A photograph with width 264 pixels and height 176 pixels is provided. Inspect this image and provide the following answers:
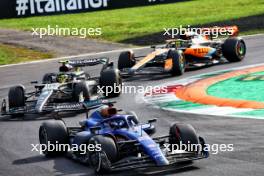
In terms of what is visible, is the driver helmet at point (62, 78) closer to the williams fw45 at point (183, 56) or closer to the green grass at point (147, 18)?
the williams fw45 at point (183, 56)

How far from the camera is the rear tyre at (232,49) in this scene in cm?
2653

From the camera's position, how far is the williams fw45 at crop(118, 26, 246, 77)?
80.5 feet

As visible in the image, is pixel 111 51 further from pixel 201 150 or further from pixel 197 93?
pixel 201 150

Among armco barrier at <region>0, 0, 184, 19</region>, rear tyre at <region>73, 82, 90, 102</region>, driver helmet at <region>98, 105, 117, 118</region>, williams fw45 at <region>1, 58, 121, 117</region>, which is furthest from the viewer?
armco barrier at <region>0, 0, 184, 19</region>

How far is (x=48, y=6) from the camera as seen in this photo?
4172 centimetres

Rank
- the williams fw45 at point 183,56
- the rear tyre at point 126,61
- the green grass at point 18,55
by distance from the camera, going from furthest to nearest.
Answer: the green grass at point 18,55, the rear tyre at point 126,61, the williams fw45 at point 183,56

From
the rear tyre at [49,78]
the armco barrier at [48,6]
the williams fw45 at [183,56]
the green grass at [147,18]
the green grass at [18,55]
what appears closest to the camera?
the rear tyre at [49,78]

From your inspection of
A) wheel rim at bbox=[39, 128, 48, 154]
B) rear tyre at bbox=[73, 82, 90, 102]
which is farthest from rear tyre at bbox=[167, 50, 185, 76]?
wheel rim at bbox=[39, 128, 48, 154]

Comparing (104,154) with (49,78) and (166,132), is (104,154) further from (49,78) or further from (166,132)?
(49,78)

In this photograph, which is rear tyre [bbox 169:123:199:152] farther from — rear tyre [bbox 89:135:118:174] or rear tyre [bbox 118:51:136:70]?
rear tyre [bbox 118:51:136:70]

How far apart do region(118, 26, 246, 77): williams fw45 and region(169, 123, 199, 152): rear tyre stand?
1135 centimetres

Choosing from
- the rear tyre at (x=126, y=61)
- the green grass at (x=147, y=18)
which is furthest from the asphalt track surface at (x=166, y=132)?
the green grass at (x=147, y=18)

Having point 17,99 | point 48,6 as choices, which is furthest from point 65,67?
point 48,6

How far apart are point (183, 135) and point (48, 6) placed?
30.0 meters
